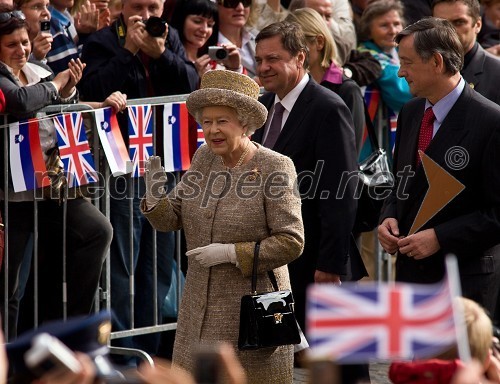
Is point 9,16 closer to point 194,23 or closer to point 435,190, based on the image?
point 194,23

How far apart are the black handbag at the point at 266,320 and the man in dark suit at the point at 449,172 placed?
782mm

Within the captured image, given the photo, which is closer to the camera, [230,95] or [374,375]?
[230,95]

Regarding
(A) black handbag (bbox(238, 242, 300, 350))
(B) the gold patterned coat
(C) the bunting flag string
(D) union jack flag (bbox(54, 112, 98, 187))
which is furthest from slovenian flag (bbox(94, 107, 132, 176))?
(A) black handbag (bbox(238, 242, 300, 350))

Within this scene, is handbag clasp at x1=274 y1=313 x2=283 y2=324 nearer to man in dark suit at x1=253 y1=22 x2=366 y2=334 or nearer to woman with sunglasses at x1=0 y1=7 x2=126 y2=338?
man in dark suit at x1=253 y1=22 x2=366 y2=334

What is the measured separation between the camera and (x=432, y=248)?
678cm

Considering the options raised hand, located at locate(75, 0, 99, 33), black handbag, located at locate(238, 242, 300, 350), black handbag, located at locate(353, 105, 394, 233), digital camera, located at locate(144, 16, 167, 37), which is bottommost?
black handbag, located at locate(238, 242, 300, 350)

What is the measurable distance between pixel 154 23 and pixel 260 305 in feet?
9.70

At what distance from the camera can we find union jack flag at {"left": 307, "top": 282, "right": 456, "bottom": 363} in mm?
4199

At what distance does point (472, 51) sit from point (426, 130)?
1.89m

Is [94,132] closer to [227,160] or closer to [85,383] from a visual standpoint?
[227,160]

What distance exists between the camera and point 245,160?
6633 mm

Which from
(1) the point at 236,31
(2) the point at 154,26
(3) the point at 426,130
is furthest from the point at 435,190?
(1) the point at 236,31

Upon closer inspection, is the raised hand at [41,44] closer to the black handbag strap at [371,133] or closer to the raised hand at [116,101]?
the raised hand at [116,101]

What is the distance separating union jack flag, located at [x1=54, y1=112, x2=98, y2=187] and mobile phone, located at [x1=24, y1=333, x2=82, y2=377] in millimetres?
4149
